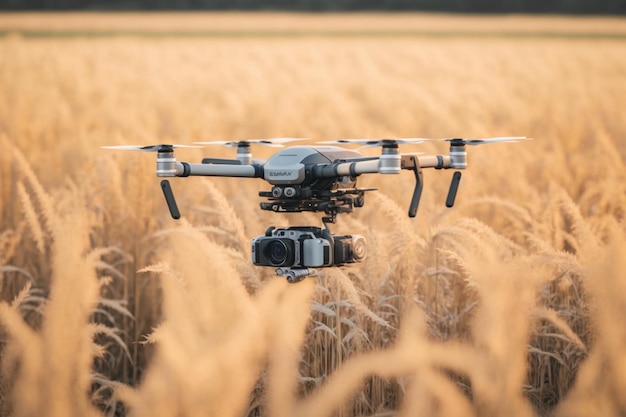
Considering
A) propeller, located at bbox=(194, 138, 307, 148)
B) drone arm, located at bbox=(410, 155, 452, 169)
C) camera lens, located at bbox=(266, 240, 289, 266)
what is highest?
propeller, located at bbox=(194, 138, 307, 148)

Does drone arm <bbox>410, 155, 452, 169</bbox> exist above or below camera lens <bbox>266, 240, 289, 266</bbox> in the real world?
above

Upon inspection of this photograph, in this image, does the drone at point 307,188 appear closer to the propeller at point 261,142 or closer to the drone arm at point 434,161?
the drone arm at point 434,161

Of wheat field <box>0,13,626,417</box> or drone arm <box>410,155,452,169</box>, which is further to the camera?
drone arm <box>410,155,452,169</box>

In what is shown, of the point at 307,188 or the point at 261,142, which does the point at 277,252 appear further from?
the point at 261,142

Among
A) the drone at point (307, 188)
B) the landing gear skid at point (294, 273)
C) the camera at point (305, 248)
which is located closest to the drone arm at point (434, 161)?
the drone at point (307, 188)

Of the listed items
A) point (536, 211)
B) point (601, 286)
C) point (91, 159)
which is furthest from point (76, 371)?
point (91, 159)

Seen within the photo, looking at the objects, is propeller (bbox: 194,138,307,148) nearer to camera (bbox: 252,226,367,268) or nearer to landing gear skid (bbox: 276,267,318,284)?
camera (bbox: 252,226,367,268)

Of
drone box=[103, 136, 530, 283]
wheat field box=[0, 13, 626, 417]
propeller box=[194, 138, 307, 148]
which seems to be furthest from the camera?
propeller box=[194, 138, 307, 148]

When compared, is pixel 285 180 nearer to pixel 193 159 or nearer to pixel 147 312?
pixel 147 312

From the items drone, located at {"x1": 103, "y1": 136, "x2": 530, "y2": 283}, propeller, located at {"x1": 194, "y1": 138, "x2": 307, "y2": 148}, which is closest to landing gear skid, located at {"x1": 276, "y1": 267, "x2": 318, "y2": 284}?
drone, located at {"x1": 103, "y1": 136, "x2": 530, "y2": 283}

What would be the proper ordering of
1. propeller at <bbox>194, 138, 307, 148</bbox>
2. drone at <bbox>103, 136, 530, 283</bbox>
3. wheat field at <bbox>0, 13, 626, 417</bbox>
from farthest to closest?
propeller at <bbox>194, 138, 307, 148</bbox> → drone at <bbox>103, 136, 530, 283</bbox> → wheat field at <bbox>0, 13, 626, 417</bbox>
